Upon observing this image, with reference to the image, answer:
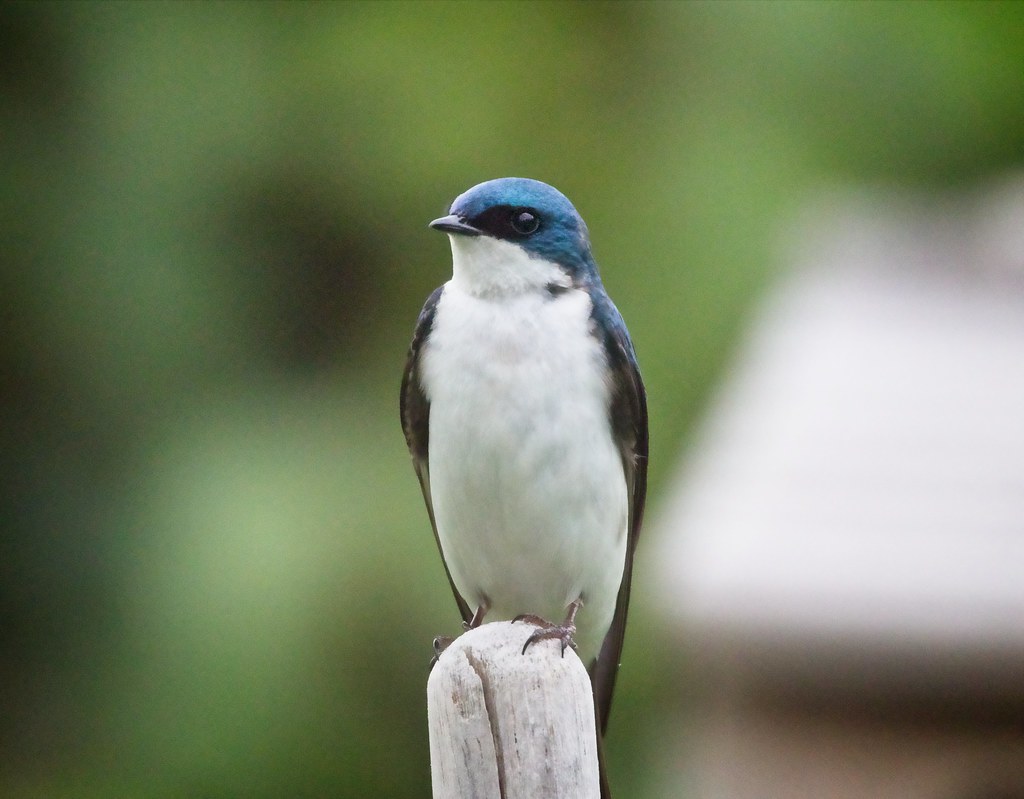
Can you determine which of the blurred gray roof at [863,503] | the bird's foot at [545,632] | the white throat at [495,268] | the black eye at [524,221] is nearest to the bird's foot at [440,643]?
the bird's foot at [545,632]

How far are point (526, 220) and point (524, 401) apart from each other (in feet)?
1.05

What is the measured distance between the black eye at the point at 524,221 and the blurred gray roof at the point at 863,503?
1436 millimetres

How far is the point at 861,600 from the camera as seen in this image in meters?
3.41

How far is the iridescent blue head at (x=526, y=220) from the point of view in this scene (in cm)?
230

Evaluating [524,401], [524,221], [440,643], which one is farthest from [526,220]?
[440,643]

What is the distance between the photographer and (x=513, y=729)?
4.83 feet

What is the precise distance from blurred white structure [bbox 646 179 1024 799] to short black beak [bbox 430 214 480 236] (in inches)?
60.0

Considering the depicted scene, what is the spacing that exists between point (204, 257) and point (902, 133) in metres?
3.05

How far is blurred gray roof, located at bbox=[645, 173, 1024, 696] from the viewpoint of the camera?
3389 mm

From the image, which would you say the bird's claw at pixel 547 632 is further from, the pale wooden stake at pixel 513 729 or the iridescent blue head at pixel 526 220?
the iridescent blue head at pixel 526 220

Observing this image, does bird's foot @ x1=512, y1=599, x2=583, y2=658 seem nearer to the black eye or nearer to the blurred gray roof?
the black eye

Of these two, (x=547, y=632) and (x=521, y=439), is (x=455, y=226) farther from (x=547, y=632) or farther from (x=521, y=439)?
(x=547, y=632)

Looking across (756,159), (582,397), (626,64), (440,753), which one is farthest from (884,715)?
(626,64)

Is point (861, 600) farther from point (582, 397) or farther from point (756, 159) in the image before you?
point (756, 159)
